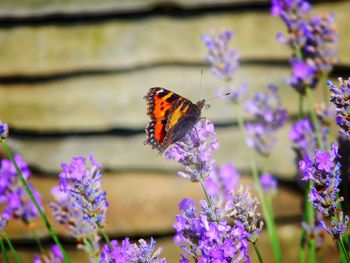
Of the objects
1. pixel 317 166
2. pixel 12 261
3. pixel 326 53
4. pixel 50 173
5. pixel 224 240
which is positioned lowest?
pixel 12 261

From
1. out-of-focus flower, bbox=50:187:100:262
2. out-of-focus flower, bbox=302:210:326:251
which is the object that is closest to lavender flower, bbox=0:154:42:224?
out-of-focus flower, bbox=50:187:100:262

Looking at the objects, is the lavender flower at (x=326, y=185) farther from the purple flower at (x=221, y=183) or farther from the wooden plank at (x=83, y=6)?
the wooden plank at (x=83, y=6)

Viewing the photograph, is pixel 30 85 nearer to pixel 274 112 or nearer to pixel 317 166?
pixel 274 112

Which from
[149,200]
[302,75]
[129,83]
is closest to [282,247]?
[149,200]

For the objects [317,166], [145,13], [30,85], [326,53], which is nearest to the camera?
[317,166]

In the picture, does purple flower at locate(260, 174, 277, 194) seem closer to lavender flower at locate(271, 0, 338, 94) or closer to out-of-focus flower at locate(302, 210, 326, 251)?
out-of-focus flower at locate(302, 210, 326, 251)

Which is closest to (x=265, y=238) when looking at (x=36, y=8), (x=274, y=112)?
(x=274, y=112)

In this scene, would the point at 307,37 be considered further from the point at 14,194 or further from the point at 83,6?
the point at 83,6
